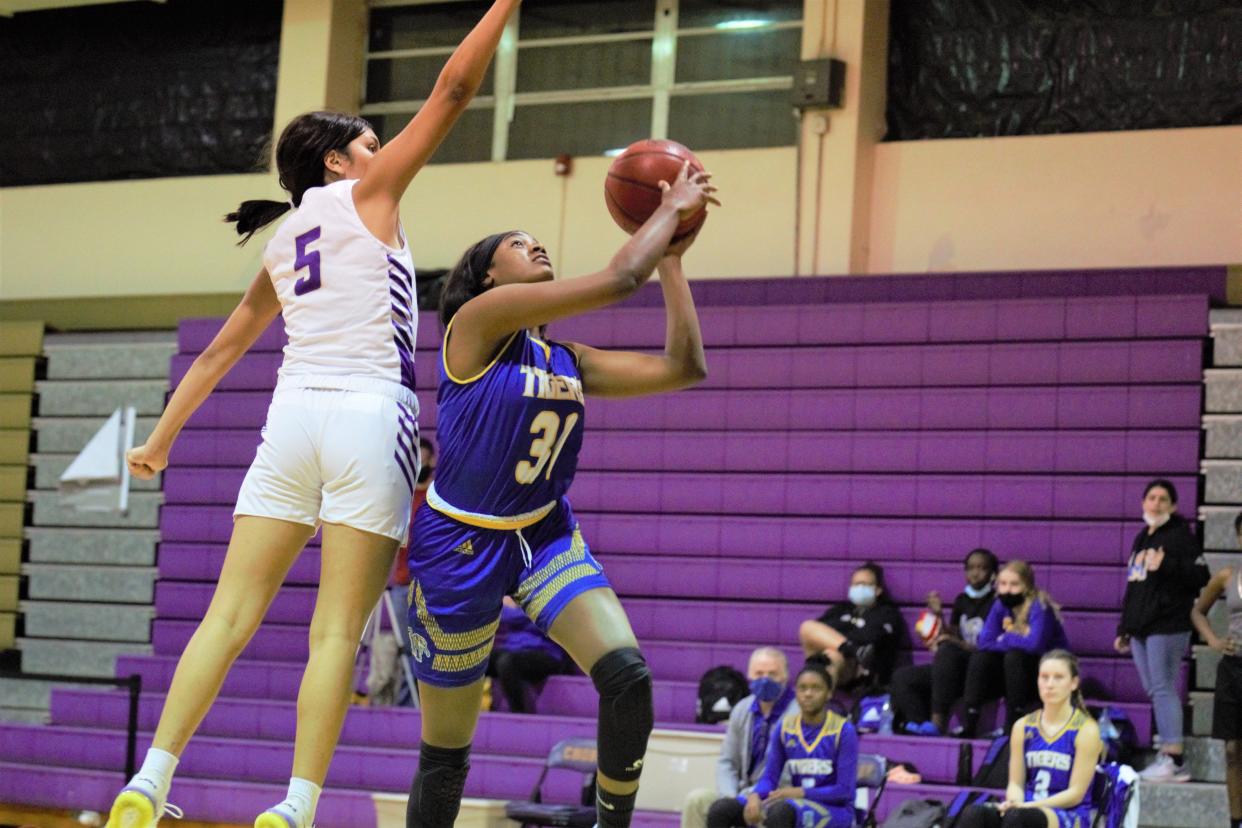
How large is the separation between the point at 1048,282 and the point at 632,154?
23.6 ft

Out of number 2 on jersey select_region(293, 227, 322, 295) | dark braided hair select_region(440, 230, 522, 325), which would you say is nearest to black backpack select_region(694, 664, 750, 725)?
dark braided hair select_region(440, 230, 522, 325)

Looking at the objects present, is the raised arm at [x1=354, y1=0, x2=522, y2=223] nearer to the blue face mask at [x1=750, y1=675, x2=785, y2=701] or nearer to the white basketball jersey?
the white basketball jersey

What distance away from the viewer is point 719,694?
9.75 m

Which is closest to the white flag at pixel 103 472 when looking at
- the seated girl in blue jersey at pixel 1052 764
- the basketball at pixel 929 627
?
the basketball at pixel 929 627

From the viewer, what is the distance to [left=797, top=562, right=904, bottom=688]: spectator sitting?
9.72 meters

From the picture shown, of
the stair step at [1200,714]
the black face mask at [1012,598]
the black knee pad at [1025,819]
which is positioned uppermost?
the black face mask at [1012,598]

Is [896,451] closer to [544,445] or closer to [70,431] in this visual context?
[70,431]

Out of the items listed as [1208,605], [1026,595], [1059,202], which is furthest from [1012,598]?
[1059,202]

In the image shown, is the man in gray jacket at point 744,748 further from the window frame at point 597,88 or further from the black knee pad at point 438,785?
the window frame at point 597,88

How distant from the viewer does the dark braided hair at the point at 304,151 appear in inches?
163

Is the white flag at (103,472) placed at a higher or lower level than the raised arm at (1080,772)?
higher

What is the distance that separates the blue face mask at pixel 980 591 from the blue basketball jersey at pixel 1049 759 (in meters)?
2.03

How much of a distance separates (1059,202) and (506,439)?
8.22 metres

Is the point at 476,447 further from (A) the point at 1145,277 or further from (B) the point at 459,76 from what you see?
(A) the point at 1145,277
